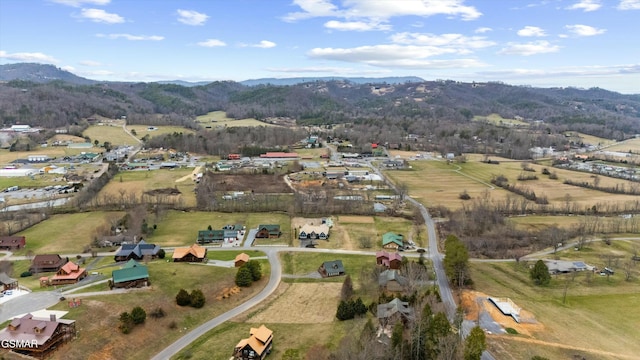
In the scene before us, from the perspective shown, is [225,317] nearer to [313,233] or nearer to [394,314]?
[394,314]

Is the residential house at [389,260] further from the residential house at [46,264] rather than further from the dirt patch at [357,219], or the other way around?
the residential house at [46,264]

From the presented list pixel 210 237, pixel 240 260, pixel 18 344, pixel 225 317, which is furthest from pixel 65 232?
pixel 225 317

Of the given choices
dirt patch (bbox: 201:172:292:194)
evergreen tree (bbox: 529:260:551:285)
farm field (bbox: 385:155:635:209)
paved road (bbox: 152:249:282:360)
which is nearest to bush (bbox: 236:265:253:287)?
paved road (bbox: 152:249:282:360)

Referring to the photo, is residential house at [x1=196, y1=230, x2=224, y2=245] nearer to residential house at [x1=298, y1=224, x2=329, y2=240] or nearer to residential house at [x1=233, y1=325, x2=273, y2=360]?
residential house at [x1=298, y1=224, x2=329, y2=240]

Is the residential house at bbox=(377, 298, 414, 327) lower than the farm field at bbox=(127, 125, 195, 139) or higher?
lower

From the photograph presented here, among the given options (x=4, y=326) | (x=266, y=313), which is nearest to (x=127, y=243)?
(x=4, y=326)
